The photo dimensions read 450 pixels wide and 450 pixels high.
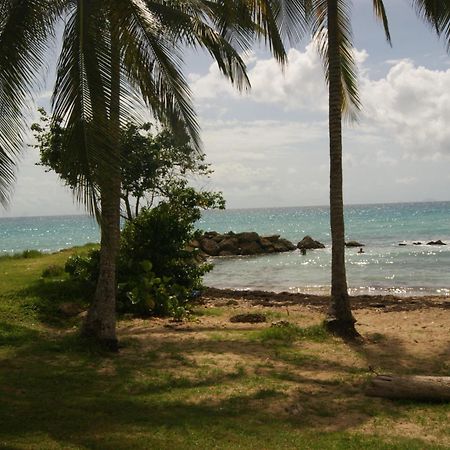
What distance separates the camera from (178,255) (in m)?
14.7

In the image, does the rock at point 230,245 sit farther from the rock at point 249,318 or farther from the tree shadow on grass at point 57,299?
the rock at point 249,318

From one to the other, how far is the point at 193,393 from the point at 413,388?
9.83ft

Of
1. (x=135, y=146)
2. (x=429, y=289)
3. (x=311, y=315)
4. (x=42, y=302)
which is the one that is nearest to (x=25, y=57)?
(x=42, y=302)

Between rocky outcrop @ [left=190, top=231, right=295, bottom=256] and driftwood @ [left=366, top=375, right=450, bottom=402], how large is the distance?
3069 centimetres

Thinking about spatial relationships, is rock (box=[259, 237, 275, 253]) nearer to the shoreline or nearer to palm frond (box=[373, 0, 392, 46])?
the shoreline

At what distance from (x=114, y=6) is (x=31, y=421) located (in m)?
5.59

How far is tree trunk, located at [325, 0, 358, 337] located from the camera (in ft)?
37.0

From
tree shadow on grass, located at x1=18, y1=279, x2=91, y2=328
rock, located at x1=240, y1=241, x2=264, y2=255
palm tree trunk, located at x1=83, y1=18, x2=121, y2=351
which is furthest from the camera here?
rock, located at x1=240, y1=241, x2=264, y2=255

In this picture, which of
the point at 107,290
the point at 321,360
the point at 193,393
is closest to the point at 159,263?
the point at 107,290

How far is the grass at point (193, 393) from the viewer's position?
5996 mm

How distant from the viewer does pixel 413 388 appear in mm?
7543

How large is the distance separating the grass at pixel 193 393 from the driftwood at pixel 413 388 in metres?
0.15

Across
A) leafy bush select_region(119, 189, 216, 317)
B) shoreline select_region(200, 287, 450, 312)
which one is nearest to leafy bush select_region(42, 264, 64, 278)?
leafy bush select_region(119, 189, 216, 317)

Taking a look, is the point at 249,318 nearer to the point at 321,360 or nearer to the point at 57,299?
the point at 321,360
